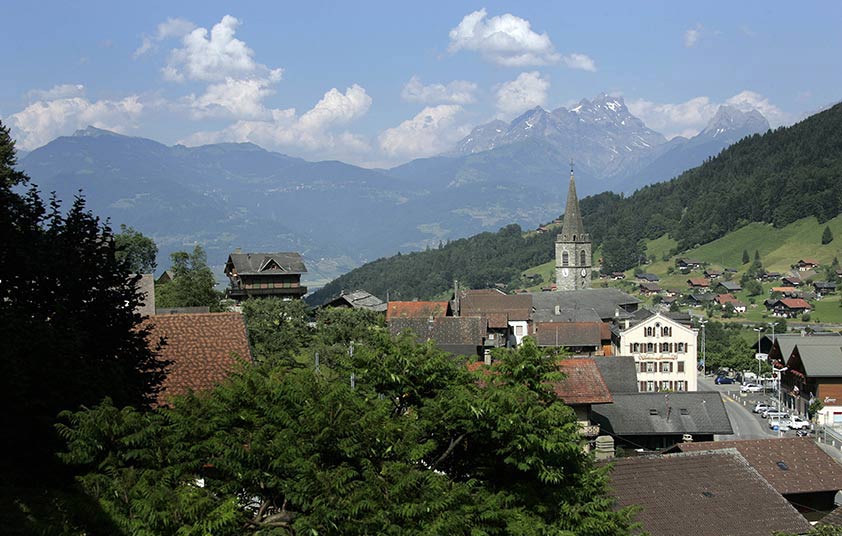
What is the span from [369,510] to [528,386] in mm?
5309

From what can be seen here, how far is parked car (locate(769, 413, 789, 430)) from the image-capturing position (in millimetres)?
59612

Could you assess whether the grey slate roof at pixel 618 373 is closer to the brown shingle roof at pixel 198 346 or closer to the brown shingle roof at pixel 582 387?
the brown shingle roof at pixel 582 387

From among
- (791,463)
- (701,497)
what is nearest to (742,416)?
(791,463)

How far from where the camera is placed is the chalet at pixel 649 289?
182375 millimetres

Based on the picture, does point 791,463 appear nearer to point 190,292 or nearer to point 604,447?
point 604,447

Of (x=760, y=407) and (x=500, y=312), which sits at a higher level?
(x=500, y=312)

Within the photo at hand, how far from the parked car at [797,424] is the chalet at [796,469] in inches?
1188

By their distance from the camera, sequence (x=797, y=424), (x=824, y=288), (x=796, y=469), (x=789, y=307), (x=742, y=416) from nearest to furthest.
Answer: (x=796, y=469), (x=797, y=424), (x=742, y=416), (x=789, y=307), (x=824, y=288)

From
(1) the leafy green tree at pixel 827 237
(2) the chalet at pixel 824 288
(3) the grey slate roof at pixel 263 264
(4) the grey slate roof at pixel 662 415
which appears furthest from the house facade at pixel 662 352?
(1) the leafy green tree at pixel 827 237

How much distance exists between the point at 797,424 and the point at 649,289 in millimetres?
125745

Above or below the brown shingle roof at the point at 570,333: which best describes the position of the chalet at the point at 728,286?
above

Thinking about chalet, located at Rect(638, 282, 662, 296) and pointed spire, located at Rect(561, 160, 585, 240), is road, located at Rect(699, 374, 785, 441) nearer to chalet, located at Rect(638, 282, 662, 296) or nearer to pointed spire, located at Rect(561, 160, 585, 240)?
pointed spire, located at Rect(561, 160, 585, 240)

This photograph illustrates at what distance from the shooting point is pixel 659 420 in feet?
132

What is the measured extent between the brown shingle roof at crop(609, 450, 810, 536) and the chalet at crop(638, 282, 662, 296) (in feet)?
519
